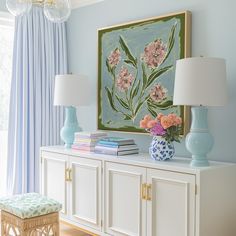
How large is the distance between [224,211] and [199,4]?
155cm

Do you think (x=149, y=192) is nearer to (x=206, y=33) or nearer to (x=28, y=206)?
(x=28, y=206)

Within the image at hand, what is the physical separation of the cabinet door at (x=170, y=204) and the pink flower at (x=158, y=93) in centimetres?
72

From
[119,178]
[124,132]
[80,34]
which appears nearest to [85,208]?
[119,178]

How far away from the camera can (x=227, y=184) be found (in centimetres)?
276

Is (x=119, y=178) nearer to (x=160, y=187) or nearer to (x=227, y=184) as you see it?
(x=160, y=187)

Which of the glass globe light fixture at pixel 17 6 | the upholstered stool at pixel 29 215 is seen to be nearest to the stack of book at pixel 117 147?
the upholstered stool at pixel 29 215

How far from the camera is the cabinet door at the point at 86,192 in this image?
329cm

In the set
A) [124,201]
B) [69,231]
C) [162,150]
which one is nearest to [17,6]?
[162,150]

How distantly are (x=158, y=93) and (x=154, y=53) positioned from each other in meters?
0.34

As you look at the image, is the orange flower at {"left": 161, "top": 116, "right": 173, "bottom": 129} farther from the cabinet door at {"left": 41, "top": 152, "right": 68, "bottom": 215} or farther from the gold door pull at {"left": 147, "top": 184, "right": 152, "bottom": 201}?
the cabinet door at {"left": 41, "top": 152, "right": 68, "bottom": 215}

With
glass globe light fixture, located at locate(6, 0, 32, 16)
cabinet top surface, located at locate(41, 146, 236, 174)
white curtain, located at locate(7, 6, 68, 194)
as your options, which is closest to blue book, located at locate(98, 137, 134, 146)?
cabinet top surface, located at locate(41, 146, 236, 174)

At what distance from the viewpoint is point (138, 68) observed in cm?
352

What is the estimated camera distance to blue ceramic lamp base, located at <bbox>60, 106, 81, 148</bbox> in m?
3.83

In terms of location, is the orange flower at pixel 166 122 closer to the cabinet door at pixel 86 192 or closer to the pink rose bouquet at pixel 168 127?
the pink rose bouquet at pixel 168 127
